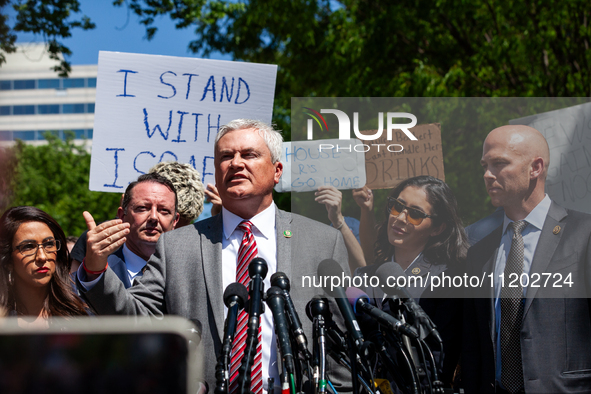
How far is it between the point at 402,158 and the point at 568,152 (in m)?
0.87

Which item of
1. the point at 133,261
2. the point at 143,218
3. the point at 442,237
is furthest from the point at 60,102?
the point at 442,237

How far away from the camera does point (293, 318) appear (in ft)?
6.09

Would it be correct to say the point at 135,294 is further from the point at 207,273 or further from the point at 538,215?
the point at 538,215

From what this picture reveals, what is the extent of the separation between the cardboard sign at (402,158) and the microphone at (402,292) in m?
0.47

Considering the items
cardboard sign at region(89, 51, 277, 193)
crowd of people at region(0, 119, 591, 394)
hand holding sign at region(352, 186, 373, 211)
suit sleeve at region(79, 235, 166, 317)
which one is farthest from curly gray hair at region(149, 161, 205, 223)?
hand holding sign at region(352, 186, 373, 211)

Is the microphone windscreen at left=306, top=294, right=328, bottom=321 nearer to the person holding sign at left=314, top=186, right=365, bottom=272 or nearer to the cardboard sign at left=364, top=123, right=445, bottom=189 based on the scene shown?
the person holding sign at left=314, top=186, right=365, bottom=272

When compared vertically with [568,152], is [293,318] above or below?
below

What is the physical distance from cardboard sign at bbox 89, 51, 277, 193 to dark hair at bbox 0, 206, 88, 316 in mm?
979

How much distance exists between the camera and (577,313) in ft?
8.98

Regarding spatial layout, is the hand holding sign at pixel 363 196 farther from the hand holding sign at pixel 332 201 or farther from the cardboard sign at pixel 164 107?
the cardboard sign at pixel 164 107

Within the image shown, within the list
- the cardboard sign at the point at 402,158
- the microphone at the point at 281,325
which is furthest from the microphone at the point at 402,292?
the microphone at the point at 281,325

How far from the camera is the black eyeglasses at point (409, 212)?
113 inches

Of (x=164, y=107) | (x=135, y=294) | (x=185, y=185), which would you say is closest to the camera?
(x=135, y=294)

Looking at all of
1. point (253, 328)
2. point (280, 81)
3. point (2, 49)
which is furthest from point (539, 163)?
point (280, 81)
